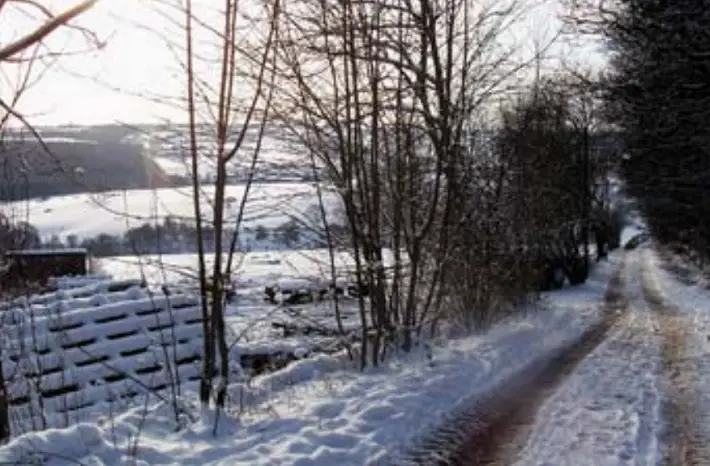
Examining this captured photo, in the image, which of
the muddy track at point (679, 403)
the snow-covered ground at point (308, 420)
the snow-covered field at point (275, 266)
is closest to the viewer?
the snow-covered ground at point (308, 420)

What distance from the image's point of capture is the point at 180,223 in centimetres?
891

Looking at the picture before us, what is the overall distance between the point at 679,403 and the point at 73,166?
7.01 meters

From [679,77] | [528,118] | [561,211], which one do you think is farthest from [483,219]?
[561,211]

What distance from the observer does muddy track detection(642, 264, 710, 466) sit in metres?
7.47

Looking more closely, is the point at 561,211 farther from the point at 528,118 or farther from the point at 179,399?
the point at 179,399

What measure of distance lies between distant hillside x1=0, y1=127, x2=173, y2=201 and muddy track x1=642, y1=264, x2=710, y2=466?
5.13 m

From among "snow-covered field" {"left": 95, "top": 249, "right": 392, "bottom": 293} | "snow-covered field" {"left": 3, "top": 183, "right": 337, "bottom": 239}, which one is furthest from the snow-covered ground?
"snow-covered field" {"left": 3, "top": 183, "right": 337, "bottom": 239}

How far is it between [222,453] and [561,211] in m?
30.2

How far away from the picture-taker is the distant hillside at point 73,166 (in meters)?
6.29

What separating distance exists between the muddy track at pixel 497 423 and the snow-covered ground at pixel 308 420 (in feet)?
0.71

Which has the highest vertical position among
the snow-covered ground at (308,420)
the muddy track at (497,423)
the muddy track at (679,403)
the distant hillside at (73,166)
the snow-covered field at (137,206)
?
the distant hillside at (73,166)

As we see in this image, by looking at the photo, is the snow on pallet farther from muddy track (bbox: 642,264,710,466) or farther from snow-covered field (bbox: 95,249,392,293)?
muddy track (bbox: 642,264,710,466)

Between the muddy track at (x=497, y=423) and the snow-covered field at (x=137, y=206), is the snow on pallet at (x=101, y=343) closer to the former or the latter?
the snow-covered field at (x=137, y=206)

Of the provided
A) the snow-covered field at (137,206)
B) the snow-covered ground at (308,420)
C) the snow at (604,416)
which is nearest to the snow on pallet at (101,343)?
the snow-covered field at (137,206)
